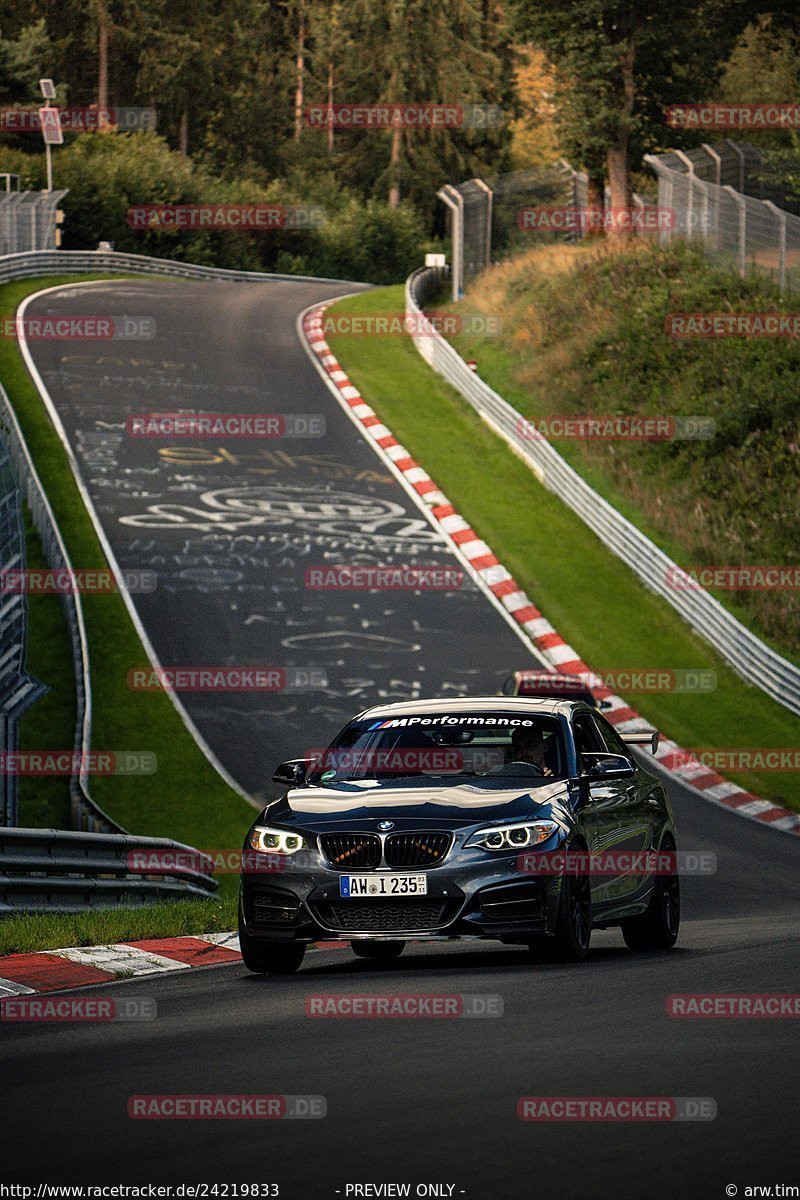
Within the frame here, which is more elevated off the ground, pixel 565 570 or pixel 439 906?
pixel 439 906

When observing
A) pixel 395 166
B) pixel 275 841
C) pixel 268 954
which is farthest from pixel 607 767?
pixel 395 166

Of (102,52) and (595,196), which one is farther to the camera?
(102,52)

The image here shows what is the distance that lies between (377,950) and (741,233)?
30.1 m

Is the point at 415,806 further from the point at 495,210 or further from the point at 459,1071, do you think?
the point at 495,210

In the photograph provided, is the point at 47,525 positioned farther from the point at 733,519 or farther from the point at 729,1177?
the point at 729,1177

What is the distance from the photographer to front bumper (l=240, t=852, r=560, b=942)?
1025cm

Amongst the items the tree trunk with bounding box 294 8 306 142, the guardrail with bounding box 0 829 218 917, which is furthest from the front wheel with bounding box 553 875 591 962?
the tree trunk with bounding box 294 8 306 142

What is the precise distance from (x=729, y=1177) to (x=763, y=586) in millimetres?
25794

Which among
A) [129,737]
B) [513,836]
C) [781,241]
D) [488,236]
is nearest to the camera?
[513,836]

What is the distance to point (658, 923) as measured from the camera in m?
12.0

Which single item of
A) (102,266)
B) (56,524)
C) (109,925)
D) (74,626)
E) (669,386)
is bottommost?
(74,626)

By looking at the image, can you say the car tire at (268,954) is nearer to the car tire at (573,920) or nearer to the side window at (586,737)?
the car tire at (573,920)

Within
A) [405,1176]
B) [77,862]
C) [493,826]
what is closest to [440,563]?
[77,862]

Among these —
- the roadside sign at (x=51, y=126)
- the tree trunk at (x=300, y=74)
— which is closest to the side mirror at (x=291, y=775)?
the roadside sign at (x=51, y=126)
